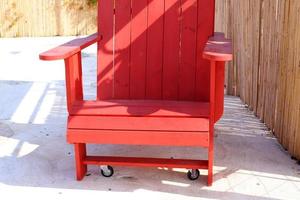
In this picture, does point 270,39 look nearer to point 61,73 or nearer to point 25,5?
point 61,73

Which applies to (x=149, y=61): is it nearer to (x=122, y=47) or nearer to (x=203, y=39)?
(x=122, y=47)

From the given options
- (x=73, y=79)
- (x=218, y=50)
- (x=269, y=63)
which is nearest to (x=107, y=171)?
(x=73, y=79)

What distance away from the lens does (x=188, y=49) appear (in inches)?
125

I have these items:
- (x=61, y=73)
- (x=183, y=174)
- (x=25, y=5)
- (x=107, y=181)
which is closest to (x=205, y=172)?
(x=183, y=174)

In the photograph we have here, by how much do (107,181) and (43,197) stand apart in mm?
406

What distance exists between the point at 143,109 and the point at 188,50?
645mm

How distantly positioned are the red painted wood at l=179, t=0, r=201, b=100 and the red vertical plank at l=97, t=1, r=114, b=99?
0.49 meters

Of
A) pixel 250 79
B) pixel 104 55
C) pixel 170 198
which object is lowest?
pixel 170 198

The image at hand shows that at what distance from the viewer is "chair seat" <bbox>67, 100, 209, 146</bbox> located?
2.56m

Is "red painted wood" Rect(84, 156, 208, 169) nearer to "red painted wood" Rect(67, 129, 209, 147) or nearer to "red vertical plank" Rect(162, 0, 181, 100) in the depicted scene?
"red painted wood" Rect(67, 129, 209, 147)

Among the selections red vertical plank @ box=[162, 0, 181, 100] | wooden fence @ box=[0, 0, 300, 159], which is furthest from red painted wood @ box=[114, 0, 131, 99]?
wooden fence @ box=[0, 0, 300, 159]

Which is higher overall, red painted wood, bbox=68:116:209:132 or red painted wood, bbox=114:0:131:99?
red painted wood, bbox=114:0:131:99

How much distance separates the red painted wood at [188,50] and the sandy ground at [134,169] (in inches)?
18.9

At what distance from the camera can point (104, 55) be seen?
322cm
